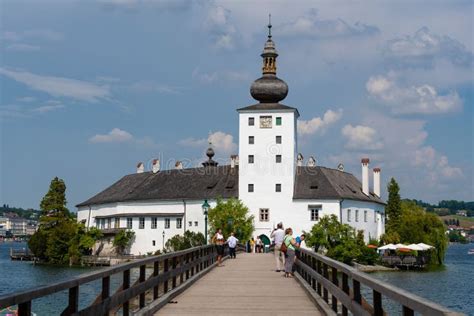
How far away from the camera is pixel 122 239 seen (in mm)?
81125

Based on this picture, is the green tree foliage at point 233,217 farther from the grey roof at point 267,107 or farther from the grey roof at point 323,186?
the grey roof at point 267,107

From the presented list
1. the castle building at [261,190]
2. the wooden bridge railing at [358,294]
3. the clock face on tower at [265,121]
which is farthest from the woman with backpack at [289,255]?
the clock face on tower at [265,121]

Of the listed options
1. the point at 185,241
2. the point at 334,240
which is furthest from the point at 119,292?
the point at 185,241

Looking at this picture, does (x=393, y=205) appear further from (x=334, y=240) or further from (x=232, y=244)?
(x=232, y=244)

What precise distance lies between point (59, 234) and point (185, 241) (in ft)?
65.6

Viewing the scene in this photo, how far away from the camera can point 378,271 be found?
70.8 meters

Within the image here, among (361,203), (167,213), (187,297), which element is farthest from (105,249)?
(187,297)

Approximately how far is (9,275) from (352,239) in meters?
32.9

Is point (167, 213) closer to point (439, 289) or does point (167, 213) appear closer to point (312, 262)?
point (439, 289)

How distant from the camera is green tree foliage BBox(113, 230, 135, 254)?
8100cm

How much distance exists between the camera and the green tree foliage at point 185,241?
72.6 metres

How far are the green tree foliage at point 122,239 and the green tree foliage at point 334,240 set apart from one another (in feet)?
72.2

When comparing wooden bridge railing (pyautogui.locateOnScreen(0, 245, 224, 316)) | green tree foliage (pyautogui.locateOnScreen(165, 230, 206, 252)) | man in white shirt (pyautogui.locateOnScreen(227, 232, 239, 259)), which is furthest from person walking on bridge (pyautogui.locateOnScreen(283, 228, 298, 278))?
green tree foliage (pyautogui.locateOnScreen(165, 230, 206, 252))

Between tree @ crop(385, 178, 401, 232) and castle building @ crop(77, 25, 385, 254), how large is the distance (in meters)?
2.40
